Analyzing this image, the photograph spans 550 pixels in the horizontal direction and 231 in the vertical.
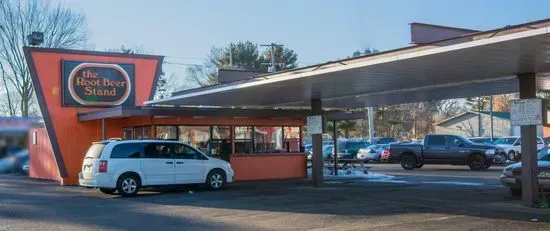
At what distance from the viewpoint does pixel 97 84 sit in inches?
1013

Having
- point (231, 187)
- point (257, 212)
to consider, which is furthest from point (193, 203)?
point (231, 187)


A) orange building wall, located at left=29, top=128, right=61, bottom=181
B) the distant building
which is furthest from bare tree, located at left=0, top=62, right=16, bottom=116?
the distant building

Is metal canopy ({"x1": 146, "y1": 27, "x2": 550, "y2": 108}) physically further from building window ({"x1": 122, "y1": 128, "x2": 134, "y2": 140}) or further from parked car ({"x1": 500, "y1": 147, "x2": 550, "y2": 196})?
building window ({"x1": 122, "y1": 128, "x2": 134, "y2": 140})

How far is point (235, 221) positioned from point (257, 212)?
1.39 meters

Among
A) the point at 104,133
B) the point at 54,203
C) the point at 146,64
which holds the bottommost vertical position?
the point at 54,203

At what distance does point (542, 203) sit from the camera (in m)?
13.8

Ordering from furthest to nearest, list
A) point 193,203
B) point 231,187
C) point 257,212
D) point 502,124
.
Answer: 1. point 502,124
2. point 231,187
3. point 193,203
4. point 257,212

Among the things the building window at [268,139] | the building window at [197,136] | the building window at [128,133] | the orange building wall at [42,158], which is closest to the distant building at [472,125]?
the building window at [268,139]

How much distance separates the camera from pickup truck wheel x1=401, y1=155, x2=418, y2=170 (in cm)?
3222

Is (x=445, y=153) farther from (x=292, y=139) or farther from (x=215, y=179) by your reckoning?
(x=215, y=179)

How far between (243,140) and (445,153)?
11.3 metres

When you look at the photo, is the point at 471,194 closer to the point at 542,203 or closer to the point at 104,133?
the point at 542,203

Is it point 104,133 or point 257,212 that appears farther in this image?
point 104,133

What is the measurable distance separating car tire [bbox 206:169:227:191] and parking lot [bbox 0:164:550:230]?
40 centimetres
